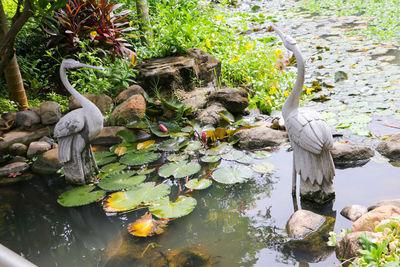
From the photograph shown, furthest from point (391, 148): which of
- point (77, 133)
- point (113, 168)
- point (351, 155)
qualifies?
point (77, 133)

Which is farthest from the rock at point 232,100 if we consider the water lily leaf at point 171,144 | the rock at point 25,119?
the rock at point 25,119

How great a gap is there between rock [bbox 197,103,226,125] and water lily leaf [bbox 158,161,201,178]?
101 centimetres

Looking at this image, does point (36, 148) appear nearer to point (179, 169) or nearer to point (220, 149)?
point (179, 169)

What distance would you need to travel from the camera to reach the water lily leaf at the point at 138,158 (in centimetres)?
357

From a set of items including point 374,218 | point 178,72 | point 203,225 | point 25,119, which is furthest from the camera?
point 178,72

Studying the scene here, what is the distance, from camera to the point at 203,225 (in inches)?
101

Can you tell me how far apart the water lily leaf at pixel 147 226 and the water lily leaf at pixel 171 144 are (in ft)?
4.29

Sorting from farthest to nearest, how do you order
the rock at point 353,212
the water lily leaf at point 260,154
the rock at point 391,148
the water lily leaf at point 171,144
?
the water lily leaf at point 171,144 → the water lily leaf at point 260,154 → the rock at point 391,148 → the rock at point 353,212

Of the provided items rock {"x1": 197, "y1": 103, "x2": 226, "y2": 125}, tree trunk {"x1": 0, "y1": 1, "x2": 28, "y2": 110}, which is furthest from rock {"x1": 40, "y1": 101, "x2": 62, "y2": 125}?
rock {"x1": 197, "y1": 103, "x2": 226, "y2": 125}

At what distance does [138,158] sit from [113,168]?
29cm

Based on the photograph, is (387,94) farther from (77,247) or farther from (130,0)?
(130,0)

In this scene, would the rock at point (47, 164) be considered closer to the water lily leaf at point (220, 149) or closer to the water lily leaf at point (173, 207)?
the water lily leaf at point (173, 207)

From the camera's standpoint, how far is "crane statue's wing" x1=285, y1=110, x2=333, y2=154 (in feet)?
7.96

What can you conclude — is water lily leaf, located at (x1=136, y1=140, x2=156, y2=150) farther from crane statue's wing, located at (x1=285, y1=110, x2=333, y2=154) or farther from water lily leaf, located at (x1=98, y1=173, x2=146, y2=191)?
crane statue's wing, located at (x1=285, y1=110, x2=333, y2=154)
